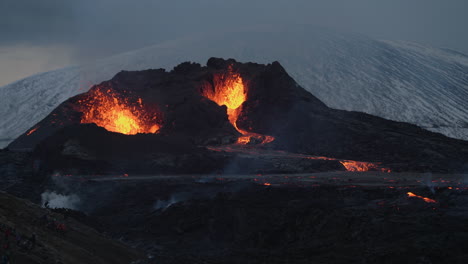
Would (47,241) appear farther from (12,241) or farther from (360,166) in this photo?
(360,166)

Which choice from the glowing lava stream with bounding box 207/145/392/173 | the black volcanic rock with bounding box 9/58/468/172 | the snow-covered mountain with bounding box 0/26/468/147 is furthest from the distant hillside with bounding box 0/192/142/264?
the snow-covered mountain with bounding box 0/26/468/147

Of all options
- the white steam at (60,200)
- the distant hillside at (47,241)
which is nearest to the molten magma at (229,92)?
the white steam at (60,200)

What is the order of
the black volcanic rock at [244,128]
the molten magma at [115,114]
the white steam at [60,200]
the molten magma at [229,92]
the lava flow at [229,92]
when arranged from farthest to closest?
1. the molten magma at [229,92]
2. the lava flow at [229,92]
3. the molten magma at [115,114]
4. the black volcanic rock at [244,128]
5. the white steam at [60,200]

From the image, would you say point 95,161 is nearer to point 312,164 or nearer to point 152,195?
point 152,195

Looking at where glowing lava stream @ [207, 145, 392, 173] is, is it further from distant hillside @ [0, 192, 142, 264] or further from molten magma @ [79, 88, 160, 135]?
distant hillside @ [0, 192, 142, 264]

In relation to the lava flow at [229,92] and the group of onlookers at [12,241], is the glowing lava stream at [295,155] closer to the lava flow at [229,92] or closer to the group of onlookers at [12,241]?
the lava flow at [229,92]

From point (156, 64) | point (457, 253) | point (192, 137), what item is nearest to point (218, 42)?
point (156, 64)

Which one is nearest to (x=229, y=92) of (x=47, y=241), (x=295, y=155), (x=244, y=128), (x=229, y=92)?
(x=229, y=92)
